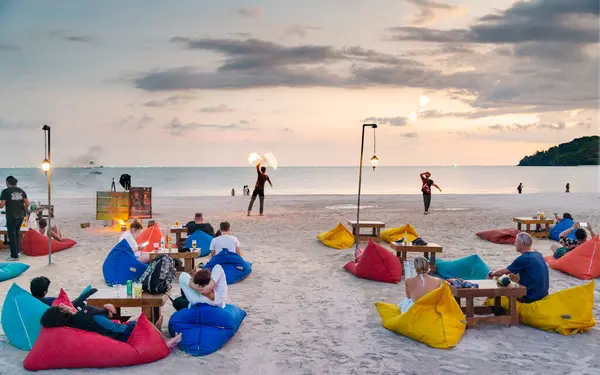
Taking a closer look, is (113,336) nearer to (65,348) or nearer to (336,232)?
(65,348)

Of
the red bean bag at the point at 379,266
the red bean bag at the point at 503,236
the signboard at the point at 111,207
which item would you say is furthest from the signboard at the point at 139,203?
the red bean bag at the point at 503,236

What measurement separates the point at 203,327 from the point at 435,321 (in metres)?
2.78

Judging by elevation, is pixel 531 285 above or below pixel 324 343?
above

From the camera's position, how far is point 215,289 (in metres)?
6.34

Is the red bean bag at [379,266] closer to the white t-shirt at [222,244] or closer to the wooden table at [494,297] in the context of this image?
the wooden table at [494,297]

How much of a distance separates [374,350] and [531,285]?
2.48 meters

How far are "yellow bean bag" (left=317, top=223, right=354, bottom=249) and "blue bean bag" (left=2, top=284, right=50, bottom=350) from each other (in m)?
7.97

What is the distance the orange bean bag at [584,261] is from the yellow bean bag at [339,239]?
492cm

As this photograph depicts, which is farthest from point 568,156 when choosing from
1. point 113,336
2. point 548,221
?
point 113,336

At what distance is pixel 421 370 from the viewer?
18.3 ft

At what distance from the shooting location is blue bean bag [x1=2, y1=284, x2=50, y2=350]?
238 inches

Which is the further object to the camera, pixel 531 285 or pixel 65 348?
pixel 531 285

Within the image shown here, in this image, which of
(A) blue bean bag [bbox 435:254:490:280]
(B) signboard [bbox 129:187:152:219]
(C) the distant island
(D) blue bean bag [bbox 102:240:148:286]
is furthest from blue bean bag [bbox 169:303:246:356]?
(C) the distant island

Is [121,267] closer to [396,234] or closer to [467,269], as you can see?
[467,269]
